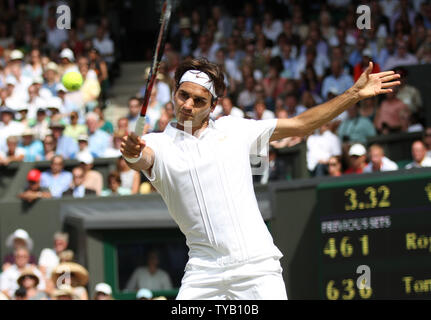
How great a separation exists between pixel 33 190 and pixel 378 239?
5.01 meters

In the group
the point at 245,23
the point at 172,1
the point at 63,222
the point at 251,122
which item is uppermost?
the point at 245,23

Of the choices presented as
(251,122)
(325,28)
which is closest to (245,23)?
(325,28)

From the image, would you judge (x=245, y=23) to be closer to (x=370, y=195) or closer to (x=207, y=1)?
(x=207, y=1)

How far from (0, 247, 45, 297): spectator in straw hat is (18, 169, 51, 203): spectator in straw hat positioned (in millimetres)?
916

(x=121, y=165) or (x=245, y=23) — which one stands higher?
(x=245, y=23)

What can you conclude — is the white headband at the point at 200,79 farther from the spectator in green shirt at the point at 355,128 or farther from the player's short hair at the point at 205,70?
the spectator in green shirt at the point at 355,128

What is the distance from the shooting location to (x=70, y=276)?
10867 mm

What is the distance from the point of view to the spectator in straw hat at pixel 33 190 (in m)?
12.4

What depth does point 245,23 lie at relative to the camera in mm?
16234

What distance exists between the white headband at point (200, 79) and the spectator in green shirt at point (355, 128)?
650 centimetres

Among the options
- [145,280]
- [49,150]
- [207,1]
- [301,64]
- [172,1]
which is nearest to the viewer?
[172,1]

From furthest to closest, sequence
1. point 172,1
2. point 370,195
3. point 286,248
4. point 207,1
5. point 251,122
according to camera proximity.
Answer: point 207,1 < point 286,248 < point 370,195 < point 251,122 < point 172,1

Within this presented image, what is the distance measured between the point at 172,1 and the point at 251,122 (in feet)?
2.91

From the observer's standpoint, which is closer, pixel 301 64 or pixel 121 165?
pixel 121 165
